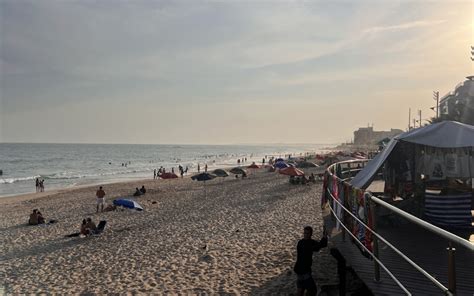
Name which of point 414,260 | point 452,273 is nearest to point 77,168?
point 414,260

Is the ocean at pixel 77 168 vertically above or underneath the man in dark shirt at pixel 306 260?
underneath

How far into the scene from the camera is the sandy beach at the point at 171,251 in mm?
8930

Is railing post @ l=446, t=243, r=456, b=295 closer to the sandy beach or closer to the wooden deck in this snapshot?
the wooden deck

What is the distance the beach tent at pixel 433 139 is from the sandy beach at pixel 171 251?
2.36 meters

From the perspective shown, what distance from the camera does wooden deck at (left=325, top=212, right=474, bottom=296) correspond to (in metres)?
5.02

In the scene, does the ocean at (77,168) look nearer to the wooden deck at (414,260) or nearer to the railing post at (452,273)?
the wooden deck at (414,260)

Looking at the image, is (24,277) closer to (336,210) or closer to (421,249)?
(336,210)

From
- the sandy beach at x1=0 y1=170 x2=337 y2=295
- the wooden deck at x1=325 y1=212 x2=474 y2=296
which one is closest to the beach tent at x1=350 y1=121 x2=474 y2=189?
the wooden deck at x1=325 y1=212 x2=474 y2=296

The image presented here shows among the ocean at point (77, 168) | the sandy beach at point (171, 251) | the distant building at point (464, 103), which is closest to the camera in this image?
the sandy beach at point (171, 251)

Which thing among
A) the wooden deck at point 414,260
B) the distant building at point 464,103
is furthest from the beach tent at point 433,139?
the distant building at point 464,103

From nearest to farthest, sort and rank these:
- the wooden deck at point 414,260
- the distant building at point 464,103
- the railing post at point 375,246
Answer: the wooden deck at point 414,260 → the railing post at point 375,246 → the distant building at point 464,103

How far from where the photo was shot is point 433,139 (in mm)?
7855

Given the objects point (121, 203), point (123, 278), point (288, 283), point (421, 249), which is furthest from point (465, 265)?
point (121, 203)

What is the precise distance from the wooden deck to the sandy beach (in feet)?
5.22
